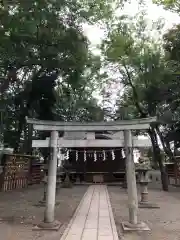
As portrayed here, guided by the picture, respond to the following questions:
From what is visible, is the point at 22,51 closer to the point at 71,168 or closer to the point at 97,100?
the point at 71,168

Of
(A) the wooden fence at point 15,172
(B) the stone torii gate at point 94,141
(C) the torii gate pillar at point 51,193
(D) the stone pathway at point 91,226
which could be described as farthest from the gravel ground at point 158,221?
(A) the wooden fence at point 15,172

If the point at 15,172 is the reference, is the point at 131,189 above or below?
below

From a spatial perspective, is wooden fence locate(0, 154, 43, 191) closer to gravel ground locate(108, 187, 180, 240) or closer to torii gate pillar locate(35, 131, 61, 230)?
gravel ground locate(108, 187, 180, 240)

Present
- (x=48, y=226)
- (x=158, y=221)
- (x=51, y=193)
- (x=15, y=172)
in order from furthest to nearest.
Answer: (x=15, y=172) < (x=158, y=221) < (x=51, y=193) < (x=48, y=226)

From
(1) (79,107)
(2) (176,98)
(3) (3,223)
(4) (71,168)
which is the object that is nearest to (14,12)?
(3) (3,223)

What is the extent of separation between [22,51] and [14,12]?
249 cm

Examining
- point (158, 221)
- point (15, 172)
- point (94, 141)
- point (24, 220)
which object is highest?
point (94, 141)

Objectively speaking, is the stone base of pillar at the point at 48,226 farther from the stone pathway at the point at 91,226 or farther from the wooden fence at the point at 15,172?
the wooden fence at the point at 15,172

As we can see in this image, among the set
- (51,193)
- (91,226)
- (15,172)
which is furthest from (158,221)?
(15,172)

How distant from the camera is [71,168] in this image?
25484 mm

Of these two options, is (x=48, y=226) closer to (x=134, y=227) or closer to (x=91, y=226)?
(x=91, y=226)

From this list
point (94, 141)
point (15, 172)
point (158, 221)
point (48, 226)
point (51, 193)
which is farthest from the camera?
point (15, 172)

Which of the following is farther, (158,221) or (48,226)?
(158,221)

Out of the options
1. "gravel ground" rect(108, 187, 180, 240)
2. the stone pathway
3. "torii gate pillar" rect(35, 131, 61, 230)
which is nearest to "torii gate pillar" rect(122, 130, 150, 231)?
"gravel ground" rect(108, 187, 180, 240)
